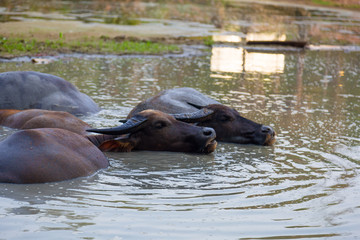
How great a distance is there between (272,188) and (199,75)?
8.91m

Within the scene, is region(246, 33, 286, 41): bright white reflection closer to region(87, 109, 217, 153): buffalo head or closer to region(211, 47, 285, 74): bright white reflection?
region(211, 47, 285, 74): bright white reflection

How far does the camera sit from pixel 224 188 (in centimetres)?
602

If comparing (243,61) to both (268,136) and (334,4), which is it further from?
(334,4)

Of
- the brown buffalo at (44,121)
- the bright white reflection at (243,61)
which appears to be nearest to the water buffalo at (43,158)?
the brown buffalo at (44,121)

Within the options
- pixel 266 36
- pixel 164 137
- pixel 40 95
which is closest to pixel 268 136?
pixel 164 137

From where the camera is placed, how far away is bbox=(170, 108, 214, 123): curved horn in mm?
8053

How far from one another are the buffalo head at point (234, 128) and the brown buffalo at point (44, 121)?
1631 mm

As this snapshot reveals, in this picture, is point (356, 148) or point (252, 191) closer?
point (252, 191)

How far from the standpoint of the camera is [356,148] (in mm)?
8180

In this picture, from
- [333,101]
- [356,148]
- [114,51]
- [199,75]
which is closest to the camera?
[356,148]

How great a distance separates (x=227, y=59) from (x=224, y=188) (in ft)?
40.9

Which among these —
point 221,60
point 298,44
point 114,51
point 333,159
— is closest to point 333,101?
point 333,159

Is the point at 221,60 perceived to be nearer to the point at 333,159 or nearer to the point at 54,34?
the point at 54,34

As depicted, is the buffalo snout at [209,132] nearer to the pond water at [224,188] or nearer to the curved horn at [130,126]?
the pond water at [224,188]
